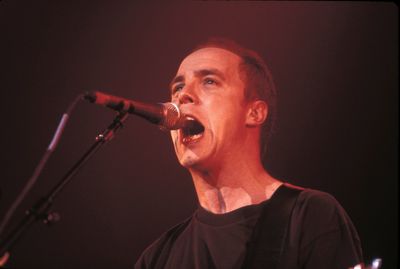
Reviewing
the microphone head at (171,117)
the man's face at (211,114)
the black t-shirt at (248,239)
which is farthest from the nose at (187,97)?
the black t-shirt at (248,239)

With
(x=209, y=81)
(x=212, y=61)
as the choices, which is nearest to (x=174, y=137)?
(x=209, y=81)

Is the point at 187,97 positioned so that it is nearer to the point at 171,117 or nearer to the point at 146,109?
the point at 171,117

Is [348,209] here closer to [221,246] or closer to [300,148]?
[300,148]

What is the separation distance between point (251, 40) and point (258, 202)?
87 cm

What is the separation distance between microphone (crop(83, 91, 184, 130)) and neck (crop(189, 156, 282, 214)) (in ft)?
1.18

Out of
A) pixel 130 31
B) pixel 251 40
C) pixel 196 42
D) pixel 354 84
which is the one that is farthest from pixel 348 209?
pixel 130 31

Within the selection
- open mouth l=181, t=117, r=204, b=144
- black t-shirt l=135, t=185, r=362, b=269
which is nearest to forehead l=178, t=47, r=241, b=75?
open mouth l=181, t=117, r=204, b=144

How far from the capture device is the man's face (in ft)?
7.56

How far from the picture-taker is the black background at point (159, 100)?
236 cm

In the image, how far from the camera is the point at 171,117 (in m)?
1.98

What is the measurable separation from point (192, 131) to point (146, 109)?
0.53 meters

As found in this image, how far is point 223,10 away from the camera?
100 inches

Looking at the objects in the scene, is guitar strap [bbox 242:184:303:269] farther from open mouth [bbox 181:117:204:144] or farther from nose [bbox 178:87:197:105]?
nose [bbox 178:87:197:105]

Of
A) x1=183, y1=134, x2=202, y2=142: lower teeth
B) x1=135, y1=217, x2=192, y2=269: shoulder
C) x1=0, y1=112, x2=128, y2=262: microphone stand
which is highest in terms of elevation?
A: x1=183, y1=134, x2=202, y2=142: lower teeth
